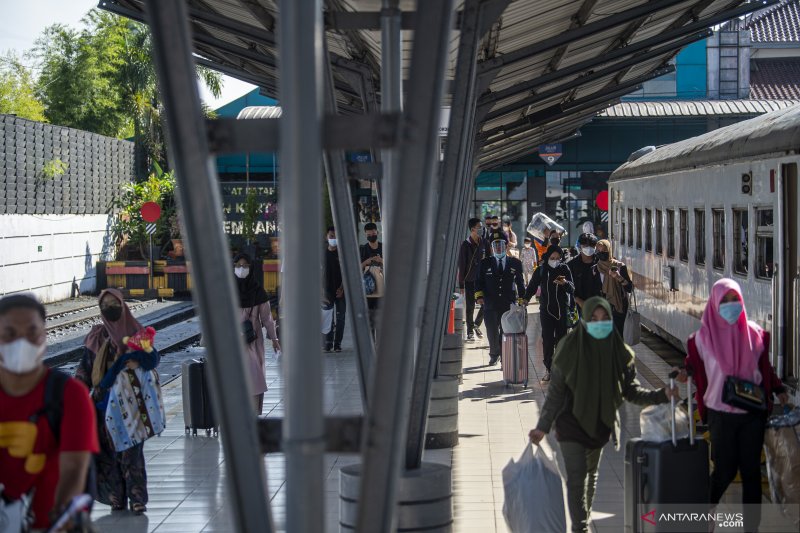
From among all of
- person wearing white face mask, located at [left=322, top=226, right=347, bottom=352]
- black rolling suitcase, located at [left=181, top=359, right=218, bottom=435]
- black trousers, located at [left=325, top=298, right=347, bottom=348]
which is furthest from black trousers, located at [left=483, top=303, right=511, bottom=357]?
black rolling suitcase, located at [left=181, top=359, right=218, bottom=435]

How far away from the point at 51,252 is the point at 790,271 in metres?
26.8

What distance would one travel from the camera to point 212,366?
440cm

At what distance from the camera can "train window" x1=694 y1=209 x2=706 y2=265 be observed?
48.3 feet

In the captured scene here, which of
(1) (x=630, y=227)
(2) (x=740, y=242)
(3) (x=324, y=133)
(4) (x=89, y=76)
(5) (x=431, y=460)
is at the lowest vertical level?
(5) (x=431, y=460)

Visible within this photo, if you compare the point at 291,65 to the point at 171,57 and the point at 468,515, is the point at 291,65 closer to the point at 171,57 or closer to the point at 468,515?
the point at 171,57

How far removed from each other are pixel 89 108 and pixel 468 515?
217 feet

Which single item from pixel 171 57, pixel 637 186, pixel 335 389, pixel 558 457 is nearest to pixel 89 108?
pixel 637 186

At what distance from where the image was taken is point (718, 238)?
1366 cm

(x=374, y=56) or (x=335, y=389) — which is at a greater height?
(x=374, y=56)

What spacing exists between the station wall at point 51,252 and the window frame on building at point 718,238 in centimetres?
2027

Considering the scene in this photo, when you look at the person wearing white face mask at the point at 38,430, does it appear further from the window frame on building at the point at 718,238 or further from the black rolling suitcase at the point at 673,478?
the window frame on building at the point at 718,238

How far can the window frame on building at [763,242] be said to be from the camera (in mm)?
10508

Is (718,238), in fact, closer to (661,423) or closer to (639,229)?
(661,423)

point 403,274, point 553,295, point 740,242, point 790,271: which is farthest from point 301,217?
point 553,295
